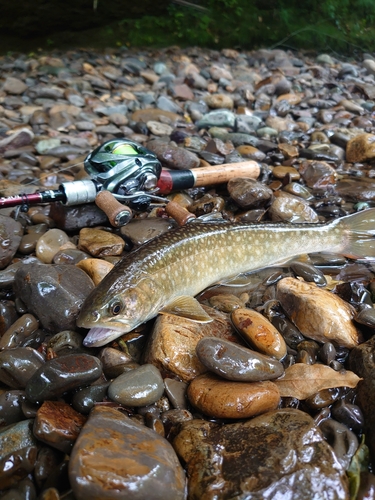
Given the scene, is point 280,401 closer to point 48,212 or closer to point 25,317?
point 25,317

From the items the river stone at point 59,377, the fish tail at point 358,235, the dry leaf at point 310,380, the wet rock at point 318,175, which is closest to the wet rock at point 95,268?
the river stone at point 59,377

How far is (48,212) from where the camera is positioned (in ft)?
16.4

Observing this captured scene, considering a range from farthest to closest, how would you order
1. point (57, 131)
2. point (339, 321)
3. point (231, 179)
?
point (57, 131), point (231, 179), point (339, 321)

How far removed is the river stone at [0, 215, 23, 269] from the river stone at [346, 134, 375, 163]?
499 cm

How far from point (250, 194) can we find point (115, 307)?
249cm

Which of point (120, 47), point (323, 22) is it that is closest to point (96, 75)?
point (120, 47)

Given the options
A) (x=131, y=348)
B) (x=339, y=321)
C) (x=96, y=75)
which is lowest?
(x=131, y=348)

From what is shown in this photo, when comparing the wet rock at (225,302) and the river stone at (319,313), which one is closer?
the river stone at (319,313)

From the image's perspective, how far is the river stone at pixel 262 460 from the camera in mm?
2152

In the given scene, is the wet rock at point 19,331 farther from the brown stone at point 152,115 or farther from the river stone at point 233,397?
the brown stone at point 152,115

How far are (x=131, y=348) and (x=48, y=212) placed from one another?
237 cm

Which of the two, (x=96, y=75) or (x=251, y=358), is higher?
(x=96, y=75)

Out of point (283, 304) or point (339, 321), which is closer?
point (339, 321)

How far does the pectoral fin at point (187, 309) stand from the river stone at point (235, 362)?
1.27ft
